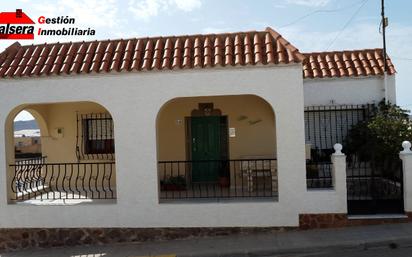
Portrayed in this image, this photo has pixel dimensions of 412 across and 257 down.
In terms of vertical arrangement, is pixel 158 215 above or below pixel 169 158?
below

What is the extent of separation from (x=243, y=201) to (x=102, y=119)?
4.75 metres

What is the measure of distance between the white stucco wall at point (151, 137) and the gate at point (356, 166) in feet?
5.42

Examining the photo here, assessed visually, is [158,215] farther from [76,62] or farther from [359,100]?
[359,100]

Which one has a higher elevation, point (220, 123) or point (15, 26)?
point (15, 26)

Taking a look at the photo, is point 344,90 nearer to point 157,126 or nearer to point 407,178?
point 407,178

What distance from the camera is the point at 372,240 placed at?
23.6ft

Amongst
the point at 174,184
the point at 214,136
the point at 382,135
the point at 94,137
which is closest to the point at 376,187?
the point at 382,135

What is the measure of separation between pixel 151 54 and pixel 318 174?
498cm

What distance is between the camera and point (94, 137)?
11.1 meters

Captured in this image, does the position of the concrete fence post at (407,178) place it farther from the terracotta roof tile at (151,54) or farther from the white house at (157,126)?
the terracotta roof tile at (151,54)

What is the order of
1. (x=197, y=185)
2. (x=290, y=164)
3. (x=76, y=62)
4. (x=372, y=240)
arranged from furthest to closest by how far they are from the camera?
(x=197, y=185) → (x=76, y=62) → (x=290, y=164) → (x=372, y=240)

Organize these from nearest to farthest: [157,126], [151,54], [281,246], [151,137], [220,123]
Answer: [281,246] < [151,137] < [157,126] < [151,54] < [220,123]

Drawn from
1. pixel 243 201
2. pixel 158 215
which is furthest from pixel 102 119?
pixel 243 201

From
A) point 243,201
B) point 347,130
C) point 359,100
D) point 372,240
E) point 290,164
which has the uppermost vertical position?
point 359,100
